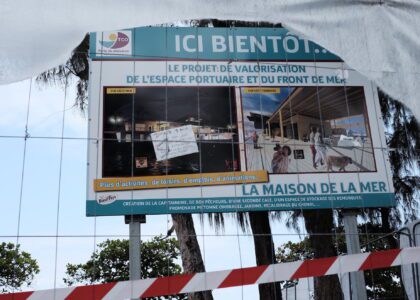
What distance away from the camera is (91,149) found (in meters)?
6.12

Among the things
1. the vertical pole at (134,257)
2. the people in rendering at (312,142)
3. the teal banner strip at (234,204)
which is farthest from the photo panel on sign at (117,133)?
the people in rendering at (312,142)

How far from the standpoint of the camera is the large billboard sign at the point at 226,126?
20.1ft

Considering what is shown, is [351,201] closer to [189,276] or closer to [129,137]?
[129,137]

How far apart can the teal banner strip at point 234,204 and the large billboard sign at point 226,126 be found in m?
0.01

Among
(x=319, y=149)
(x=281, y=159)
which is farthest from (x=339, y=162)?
(x=281, y=159)

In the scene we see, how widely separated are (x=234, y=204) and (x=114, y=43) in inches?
91.4

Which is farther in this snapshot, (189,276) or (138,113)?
(138,113)

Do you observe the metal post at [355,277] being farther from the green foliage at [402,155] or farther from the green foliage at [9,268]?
the green foliage at [9,268]

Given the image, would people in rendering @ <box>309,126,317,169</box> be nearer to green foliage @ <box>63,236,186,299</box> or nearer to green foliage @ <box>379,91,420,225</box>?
green foliage @ <box>379,91,420,225</box>

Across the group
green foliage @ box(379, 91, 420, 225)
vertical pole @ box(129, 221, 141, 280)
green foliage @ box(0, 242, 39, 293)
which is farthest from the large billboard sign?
Result: green foliage @ box(0, 242, 39, 293)

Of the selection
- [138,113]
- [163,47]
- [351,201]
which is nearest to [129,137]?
[138,113]

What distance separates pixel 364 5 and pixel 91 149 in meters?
3.28

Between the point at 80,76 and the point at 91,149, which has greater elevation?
the point at 80,76

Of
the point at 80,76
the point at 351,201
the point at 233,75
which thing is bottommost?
the point at 351,201
